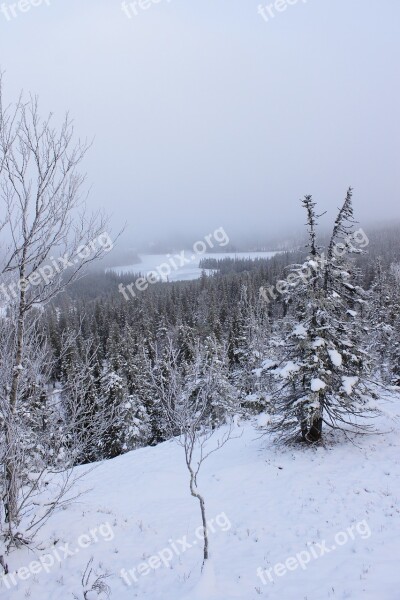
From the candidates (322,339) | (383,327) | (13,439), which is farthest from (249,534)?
(383,327)

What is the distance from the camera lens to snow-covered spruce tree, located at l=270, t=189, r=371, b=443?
1346cm

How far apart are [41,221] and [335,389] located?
12329mm

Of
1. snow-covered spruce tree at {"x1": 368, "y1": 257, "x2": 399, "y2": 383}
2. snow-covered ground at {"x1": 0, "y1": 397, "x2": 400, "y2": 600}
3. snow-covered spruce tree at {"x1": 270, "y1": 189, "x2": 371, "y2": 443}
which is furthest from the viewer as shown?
snow-covered spruce tree at {"x1": 368, "y1": 257, "x2": 399, "y2": 383}

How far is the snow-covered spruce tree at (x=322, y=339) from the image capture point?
1346 cm

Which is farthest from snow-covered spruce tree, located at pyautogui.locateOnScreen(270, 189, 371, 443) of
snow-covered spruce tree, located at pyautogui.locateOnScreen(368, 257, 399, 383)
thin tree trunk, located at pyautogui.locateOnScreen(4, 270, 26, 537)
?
snow-covered spruce tree, located at pyautogui.locateOnScreen(368, 257, 399, 383)

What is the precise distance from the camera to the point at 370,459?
42.1 ft

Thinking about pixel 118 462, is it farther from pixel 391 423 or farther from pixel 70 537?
pixel 391 423

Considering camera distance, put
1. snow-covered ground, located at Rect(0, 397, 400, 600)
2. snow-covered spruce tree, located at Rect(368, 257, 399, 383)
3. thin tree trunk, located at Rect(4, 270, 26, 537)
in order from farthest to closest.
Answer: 1. snow-covered spruce tree, located at Rect(368, 257, 399, 383)
2. snow-covered ground, located at Rect(0, 397, 400, 600)
3. thin tree trunk, located at Rect(4, 270, 26, 537)

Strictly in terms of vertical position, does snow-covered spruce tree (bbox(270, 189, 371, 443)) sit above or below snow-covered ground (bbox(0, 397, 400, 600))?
above

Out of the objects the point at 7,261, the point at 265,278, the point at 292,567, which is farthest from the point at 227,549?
the point at 265,278

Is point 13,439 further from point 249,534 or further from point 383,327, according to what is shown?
point 383,327

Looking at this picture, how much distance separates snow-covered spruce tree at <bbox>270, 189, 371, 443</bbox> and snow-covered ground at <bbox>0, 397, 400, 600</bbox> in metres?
1.93

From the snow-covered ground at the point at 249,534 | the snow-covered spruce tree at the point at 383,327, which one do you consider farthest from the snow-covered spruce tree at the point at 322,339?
the snow-covered spruce tree at the point at 383,327

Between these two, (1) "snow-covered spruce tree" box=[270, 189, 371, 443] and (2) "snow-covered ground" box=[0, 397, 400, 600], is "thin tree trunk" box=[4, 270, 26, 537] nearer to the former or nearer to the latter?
(2) "snow-covered ground" box=[0, 397, 400, 600]
